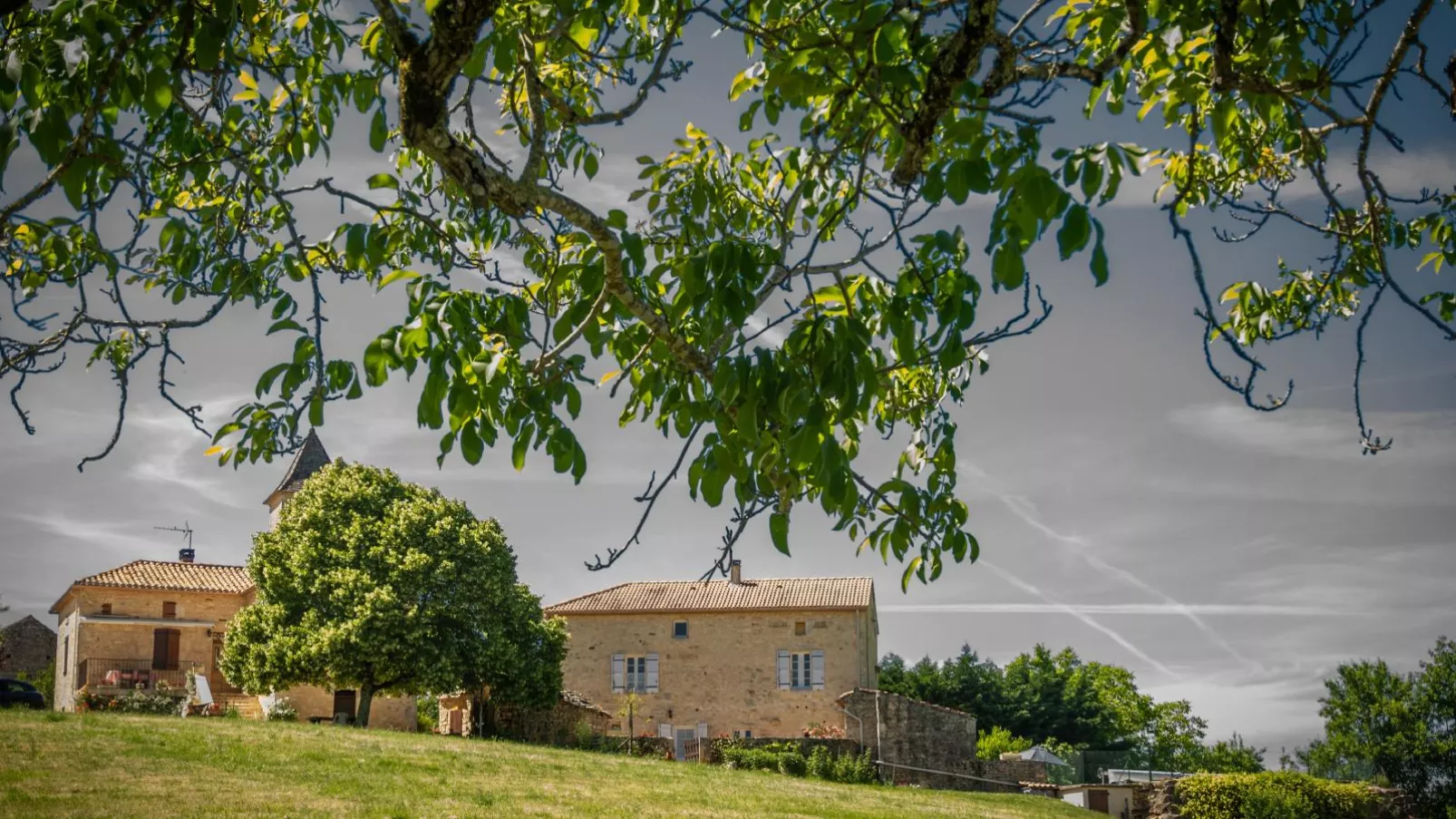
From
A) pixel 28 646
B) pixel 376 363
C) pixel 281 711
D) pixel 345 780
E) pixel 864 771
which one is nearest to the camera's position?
pixel 376 363

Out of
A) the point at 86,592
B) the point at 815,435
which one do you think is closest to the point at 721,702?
the point at 86,592

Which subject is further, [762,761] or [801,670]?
[801,670]

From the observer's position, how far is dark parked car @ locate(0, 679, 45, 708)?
31547 mm

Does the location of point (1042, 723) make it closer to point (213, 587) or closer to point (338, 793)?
point (213, 587)

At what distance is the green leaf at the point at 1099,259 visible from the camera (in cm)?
279

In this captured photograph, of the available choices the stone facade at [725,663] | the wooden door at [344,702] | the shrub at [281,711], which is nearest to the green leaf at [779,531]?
the shrub at [281,711]

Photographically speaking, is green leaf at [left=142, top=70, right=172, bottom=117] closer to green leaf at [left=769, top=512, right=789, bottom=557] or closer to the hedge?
green leaf at [left=769, top=512, right=789, bottom=557]

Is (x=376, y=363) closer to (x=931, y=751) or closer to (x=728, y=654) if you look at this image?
(x=931, y=751)

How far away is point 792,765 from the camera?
91.9 ft

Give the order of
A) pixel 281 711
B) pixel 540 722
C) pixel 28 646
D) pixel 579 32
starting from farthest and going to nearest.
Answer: pixel 28 646
pixel 540 722
pixel 281 711
pixel 579 32

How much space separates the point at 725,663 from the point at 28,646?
3602 centimetres

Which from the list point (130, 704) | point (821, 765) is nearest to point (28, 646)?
point (130, 704)

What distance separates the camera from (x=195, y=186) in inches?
245

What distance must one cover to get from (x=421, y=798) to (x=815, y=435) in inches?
528
